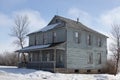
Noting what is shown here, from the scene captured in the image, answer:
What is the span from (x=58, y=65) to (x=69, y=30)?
16.9 feet

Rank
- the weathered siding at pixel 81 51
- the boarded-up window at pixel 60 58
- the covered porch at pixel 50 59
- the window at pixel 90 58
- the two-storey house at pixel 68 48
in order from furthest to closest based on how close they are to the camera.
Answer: the window at pixel 90 58 → the boarded-up window at pixel 60 58 → the weathered siding at pixel 81 51 → the two-storey house at pixel 68 48 → the covered porch at pixel 50 59

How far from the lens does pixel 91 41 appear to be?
3794cm

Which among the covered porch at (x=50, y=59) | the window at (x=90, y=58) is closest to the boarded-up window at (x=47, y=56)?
the covered porch at (x=50, y=59)

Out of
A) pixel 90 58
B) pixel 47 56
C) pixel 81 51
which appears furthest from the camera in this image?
pixel 90 58

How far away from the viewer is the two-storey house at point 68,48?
33.4 metres

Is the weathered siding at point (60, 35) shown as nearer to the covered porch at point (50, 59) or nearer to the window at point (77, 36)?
the covered porch at point (50, 59)

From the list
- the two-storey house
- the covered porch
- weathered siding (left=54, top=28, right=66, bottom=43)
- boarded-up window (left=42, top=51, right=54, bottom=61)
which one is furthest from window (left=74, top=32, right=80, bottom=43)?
boarded-up window (left=42, top=51, right=54, bottom=61)

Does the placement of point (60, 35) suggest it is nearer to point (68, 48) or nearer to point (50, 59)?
point (68, 48)

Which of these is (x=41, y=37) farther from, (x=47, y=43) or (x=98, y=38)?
(x=98, y=38)

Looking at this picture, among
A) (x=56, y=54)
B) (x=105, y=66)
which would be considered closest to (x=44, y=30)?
(x=56, y=54)

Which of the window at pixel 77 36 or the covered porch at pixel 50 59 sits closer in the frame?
the covered porch at pixel 50 59

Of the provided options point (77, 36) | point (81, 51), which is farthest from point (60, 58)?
point (77, 36)

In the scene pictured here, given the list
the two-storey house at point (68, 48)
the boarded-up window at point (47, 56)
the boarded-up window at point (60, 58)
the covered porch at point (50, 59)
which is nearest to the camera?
the covered porch at point (50, 59)

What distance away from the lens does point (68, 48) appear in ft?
111
